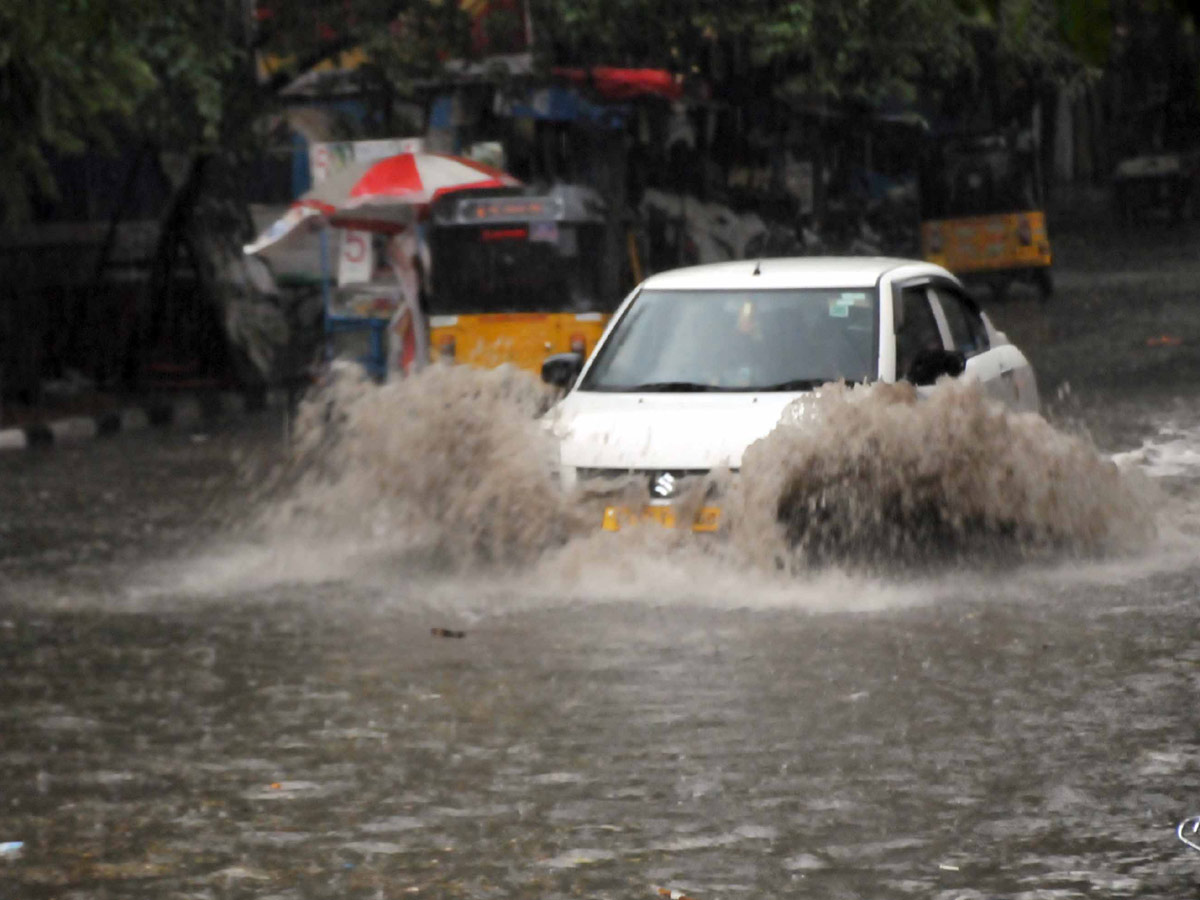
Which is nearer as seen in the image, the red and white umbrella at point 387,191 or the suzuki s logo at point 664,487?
the suzuki s logo at point 664,487

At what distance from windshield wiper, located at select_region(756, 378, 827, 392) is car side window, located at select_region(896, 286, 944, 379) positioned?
421 mm

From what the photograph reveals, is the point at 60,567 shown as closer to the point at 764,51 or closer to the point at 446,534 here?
the point at 446,534

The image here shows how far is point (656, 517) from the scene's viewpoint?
10570 mm

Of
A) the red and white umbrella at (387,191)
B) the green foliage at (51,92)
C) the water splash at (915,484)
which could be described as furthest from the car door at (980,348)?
the red and white umbrella at (387,191)

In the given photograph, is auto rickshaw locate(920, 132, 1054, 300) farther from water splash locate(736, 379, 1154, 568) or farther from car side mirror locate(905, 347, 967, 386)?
car side mirror locate(905, 347, 967, 386)

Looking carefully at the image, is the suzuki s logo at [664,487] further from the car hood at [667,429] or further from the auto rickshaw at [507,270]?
the auto rickshaw at [507,270]

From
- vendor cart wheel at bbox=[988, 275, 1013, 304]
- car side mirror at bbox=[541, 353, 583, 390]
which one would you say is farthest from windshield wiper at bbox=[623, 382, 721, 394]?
vendor cart wheel at bbox=[988, 275, 1013, 304]

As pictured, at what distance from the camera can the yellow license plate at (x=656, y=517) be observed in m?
10.5

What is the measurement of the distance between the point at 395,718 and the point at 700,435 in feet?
9.53

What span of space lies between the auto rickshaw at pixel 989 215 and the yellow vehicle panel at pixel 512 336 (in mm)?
17789

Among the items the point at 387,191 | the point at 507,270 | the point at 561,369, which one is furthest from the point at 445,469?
the point at 387,191

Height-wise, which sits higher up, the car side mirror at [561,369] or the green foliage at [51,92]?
the green foliage at [51,92]

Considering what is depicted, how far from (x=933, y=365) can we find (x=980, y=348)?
1526 millimetres

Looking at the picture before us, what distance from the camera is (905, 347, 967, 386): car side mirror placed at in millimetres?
11172
